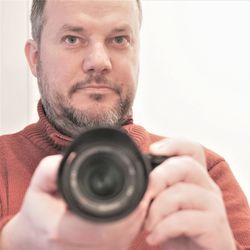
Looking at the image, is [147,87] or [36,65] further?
[147,87]

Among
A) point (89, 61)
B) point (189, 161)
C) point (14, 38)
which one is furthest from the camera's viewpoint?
point (14, 38)

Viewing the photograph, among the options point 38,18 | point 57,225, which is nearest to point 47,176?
point 57,225

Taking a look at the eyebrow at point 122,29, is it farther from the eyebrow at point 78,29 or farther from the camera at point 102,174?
the camera at point 102,174

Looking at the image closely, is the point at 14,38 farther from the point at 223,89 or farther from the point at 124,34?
the point at 223,89

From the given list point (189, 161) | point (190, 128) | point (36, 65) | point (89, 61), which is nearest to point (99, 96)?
point (89, 61)

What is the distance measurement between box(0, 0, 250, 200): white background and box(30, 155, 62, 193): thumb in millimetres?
776

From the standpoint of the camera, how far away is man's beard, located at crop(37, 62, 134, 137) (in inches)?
35.5

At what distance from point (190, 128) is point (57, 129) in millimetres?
484

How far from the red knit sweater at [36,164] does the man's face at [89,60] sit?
0.17 feet

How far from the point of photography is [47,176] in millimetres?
512

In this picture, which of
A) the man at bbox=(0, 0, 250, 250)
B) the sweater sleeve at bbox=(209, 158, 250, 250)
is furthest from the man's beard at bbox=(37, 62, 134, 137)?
the sweater sleeve at bbox=(209, 158, 250, 250)

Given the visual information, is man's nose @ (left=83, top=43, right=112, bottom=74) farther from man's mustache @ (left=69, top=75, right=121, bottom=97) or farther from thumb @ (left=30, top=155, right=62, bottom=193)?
thumb @ (left=30, top=155, right=62, bottom=193)

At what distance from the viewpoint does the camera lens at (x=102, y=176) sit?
48 centimetres

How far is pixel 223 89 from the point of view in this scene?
4.21 ft
